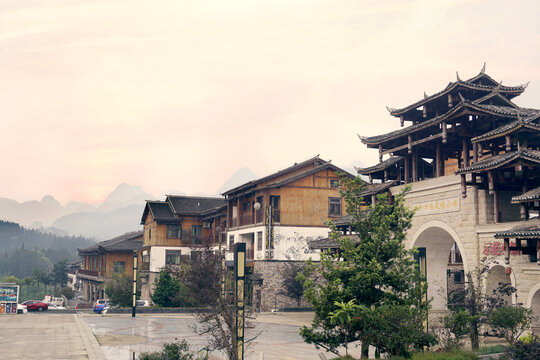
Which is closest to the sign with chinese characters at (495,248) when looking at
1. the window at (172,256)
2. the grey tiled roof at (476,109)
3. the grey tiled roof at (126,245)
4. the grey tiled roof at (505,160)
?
the grey tiled roof at (505,160)

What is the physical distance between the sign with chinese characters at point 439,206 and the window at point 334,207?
789 inches

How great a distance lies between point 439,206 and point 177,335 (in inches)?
611

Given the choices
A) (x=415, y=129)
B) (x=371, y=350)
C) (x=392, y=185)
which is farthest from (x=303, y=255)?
(x=371, y=350)

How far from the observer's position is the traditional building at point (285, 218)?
47750 mm

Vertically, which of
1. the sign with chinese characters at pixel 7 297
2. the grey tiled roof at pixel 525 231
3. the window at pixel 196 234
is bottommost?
the sign with chinese characters at pixel 7 297

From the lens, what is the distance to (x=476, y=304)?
2131 centimetres

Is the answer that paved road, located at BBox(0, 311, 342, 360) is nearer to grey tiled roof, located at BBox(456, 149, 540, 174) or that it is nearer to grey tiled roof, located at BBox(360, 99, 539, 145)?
grey tiled roof, located at BBox(456, 149, 540, 174)

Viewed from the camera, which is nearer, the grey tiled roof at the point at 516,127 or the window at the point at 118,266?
the grey tiled roof at the point at 516,127

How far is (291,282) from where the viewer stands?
4706 centimetres

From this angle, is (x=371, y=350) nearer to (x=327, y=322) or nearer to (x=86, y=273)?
(x=327, y=322)

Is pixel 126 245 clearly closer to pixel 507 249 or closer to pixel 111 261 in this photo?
pixel 111 261

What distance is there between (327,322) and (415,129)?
54.7 ft

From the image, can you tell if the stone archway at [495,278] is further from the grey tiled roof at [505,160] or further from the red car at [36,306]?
the red car at [36,306]

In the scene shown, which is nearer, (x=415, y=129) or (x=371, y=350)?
(x=371, y=350)
